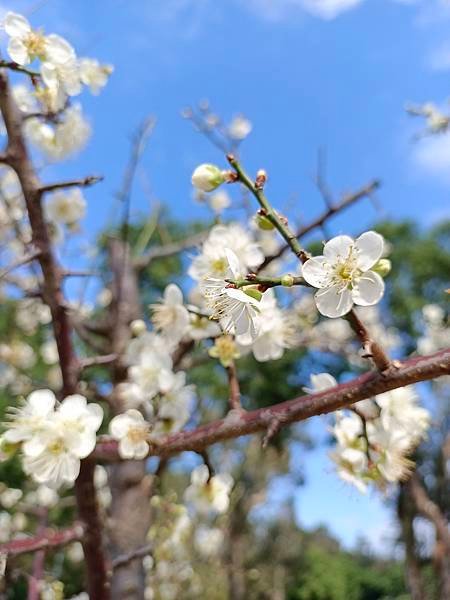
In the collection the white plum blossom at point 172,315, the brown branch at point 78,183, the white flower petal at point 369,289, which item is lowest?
the white flower petal at point 369,289

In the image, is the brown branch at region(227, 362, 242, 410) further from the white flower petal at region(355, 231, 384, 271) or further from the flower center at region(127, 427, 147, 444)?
the white flower petal at region(355, 231, 384, 271)

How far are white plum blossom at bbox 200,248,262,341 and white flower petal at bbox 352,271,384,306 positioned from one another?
0.47ft

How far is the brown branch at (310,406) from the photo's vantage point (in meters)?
0.75

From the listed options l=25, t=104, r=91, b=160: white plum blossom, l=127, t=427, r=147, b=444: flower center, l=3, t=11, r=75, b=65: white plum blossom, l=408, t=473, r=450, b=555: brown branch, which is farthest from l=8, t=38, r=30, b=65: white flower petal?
l=408, t=473, r=450, b=555: brown branch

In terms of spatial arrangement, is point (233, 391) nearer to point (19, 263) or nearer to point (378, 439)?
point (378, 439)

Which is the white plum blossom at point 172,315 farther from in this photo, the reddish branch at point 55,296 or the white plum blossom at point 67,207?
the white plum blossom at point 67,207

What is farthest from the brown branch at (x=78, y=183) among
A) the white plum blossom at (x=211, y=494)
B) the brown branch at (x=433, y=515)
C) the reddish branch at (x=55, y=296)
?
the brown branch at (x=433, y=515)

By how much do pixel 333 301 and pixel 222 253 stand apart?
474 mm

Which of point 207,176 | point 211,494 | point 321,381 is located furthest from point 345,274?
point 211,494

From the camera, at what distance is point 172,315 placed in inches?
54.9

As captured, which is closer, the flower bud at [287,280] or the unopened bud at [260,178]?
the flower bud at [287,280]

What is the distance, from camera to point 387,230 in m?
13.7

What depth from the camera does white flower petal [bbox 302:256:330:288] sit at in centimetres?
79

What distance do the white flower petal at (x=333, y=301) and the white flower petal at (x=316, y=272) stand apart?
0.6 inches
